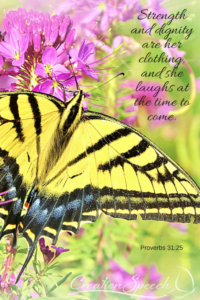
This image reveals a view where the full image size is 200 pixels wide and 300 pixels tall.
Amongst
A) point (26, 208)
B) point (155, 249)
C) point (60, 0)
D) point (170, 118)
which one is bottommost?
A: point (155, 249)

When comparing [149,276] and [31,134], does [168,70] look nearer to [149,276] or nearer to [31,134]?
[31,134]

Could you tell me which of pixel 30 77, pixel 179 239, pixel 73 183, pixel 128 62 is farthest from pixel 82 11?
pixel 179 239

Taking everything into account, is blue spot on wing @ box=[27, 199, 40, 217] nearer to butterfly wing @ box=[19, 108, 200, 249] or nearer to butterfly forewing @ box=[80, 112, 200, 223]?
butterfly wing @ box=[19, 108, 200, 249]

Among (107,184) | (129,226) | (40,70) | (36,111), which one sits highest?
(40,70)

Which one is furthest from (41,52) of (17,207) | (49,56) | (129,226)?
(129,226)

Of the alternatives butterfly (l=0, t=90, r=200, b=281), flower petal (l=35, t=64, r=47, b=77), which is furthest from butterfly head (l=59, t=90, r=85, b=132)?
flower petal (l=35, t=64, r=47, b=77)

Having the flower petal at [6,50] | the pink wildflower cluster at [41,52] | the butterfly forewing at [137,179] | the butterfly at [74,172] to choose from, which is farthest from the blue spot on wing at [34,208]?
the flower petal at [6,50]

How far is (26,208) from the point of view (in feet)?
2.92

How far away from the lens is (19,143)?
0.86 meters

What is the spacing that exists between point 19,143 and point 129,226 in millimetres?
756

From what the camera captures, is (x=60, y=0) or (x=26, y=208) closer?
(x=26, y=208)

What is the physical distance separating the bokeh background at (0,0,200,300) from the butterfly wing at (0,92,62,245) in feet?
1.27

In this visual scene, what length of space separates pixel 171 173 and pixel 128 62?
684 millimetres

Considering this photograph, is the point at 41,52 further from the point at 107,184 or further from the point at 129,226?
the point at 129,226
